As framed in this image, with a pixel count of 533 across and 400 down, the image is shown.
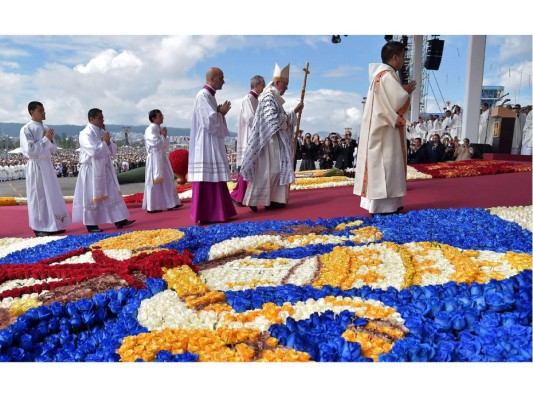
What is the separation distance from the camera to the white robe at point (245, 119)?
7.05 m

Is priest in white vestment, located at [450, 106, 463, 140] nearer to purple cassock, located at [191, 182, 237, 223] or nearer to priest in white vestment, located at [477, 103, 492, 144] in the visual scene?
priest in white vestment, located at [477, 103, 492, 144]

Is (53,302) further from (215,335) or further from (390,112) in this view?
(390,112)

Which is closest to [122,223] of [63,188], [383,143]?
[383,143]

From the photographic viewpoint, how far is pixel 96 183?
19.8 feet

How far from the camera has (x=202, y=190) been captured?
5.78 meters

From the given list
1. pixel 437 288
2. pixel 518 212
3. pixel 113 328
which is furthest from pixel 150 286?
pixel 518 212

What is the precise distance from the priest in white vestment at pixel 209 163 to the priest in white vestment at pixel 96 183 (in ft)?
3.78

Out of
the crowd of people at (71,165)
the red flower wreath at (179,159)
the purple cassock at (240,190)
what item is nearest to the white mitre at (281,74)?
the purple cassock at (240,190)

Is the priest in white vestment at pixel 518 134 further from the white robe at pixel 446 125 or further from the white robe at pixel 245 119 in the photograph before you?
the white robe at pixel 245 119

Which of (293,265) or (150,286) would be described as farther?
(293,265)

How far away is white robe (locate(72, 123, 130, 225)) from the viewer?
19.6 ft

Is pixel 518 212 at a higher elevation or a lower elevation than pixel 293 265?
higher

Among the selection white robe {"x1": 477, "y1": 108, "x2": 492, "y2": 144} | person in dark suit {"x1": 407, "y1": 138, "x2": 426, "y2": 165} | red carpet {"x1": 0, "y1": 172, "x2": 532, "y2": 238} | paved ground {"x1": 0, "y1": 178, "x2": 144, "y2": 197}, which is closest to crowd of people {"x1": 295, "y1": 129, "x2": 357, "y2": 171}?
person in dark suit {"x1": 407, "y1": 138, "x2": 426, "y2": 165}

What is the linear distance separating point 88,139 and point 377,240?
3.95m
